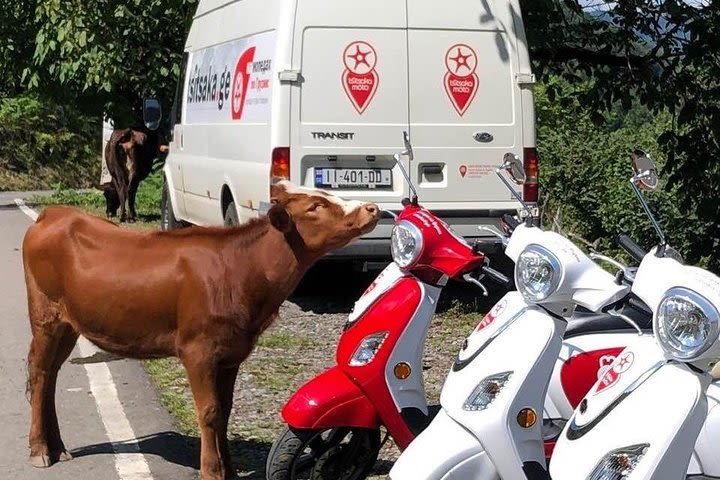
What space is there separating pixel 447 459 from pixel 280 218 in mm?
1679

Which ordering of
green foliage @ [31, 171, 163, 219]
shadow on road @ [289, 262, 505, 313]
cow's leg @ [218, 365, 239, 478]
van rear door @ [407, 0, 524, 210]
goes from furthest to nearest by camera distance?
green foliage @ [31, 171, 163, 219] < shadow on road @ [289, 262, 505, 313] < van rear door @ [407, 0, 524, 210] < cow's leg @ [218, 365, 239, 478]

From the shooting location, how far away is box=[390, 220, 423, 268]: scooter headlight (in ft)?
15.5

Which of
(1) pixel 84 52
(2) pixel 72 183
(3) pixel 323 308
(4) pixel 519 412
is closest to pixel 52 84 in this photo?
(1) pixel 84 52

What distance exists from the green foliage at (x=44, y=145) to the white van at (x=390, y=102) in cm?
1936

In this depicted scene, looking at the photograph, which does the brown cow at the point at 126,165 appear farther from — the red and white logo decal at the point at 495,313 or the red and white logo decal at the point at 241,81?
the red and white logo decal at the point at 495,313

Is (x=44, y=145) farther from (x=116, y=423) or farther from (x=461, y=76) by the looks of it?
Answer: (x=116, y=423)

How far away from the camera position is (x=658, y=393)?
3234 mm

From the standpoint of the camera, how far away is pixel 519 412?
157 inches

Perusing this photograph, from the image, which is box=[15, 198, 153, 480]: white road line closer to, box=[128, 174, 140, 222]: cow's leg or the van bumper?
the van bumper

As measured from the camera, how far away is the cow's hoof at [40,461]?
5773mm

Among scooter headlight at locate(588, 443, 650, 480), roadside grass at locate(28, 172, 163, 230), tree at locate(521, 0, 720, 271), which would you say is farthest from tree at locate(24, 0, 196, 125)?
scooter headlight at locate(588, 443, 650, 480)

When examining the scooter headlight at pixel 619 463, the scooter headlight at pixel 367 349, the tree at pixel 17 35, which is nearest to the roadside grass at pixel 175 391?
the scooter headlight at pixel 367 349

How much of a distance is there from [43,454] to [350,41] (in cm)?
470

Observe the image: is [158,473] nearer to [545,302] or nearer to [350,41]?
[545,302]
